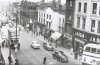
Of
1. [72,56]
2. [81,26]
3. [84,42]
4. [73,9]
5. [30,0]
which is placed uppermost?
[30,0]

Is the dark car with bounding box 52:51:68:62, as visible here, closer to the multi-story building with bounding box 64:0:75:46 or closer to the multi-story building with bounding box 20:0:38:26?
the multi-story building with bounding box 64:0:75:46

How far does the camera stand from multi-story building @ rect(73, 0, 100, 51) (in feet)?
113

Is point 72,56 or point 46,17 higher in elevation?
point 46,17

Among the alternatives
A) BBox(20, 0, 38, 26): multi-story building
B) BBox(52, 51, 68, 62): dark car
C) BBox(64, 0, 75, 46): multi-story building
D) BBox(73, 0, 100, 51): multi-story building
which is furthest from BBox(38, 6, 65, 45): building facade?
BBox(52, 51, 68, 62): dark car

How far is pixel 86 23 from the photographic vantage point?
37.5m

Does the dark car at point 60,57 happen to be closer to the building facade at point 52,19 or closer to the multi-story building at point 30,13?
the building facade at point 52,19

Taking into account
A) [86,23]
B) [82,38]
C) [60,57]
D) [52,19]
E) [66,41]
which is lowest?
[60,57]

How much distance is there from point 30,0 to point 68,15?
150 ft

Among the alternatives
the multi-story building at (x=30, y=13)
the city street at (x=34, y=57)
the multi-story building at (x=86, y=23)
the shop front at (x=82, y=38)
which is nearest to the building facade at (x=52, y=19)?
the multi-story building at (x=86, y=23)

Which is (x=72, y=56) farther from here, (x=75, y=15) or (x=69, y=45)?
(x=75, y=15)

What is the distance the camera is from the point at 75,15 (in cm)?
4181

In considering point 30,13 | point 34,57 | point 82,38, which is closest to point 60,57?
point 34,57

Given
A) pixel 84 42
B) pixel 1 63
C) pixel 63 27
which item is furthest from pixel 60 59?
pixel 63 27

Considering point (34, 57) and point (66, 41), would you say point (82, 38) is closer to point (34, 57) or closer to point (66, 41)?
point (66, 41)
